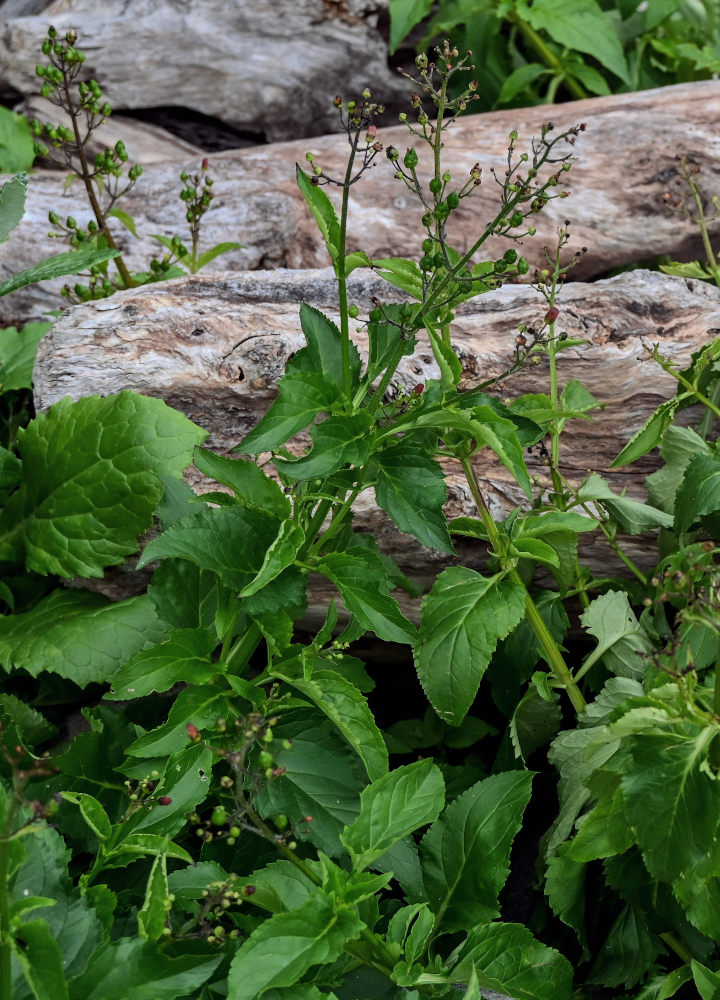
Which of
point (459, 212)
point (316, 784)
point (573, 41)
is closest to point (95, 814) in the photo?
point (316, 784)

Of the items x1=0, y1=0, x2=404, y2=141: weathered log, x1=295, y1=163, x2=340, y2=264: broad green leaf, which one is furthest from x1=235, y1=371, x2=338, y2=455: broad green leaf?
x1=0, y1=0, x2=404, y2=141: weathered log

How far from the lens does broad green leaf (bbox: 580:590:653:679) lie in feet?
7.13

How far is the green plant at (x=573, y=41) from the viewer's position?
4039 millimetres

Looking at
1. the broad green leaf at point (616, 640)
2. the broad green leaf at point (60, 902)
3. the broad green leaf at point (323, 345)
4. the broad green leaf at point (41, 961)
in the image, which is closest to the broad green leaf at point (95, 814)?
the broad green leaf at point (60, 902)

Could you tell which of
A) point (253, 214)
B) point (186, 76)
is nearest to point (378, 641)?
point (253, 214)

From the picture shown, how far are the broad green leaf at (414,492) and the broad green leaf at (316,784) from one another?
18.3 inches

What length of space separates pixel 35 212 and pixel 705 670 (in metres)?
2.96

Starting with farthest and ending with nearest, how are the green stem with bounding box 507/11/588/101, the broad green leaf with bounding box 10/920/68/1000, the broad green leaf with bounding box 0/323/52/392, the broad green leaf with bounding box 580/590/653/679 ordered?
the green stem with bounding box 507/11/588/101, the broad green leaf with bounding box 0/323/52/392, the broad green leaf with bounding box 580/590/653/679, the broad green leaf with bounding box 10/920/68/1000

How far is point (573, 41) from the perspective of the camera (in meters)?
4.00

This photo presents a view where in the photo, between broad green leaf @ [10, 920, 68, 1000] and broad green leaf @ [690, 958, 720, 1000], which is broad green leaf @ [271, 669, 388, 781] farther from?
broad green leaf @ [690, 958, 720, 1000]

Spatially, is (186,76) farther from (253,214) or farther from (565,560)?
(565,560)

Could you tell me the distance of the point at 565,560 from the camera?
2283 mm

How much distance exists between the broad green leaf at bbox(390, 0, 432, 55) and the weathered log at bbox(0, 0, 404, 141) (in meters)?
0.62

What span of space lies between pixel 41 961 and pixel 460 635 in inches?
39.2
